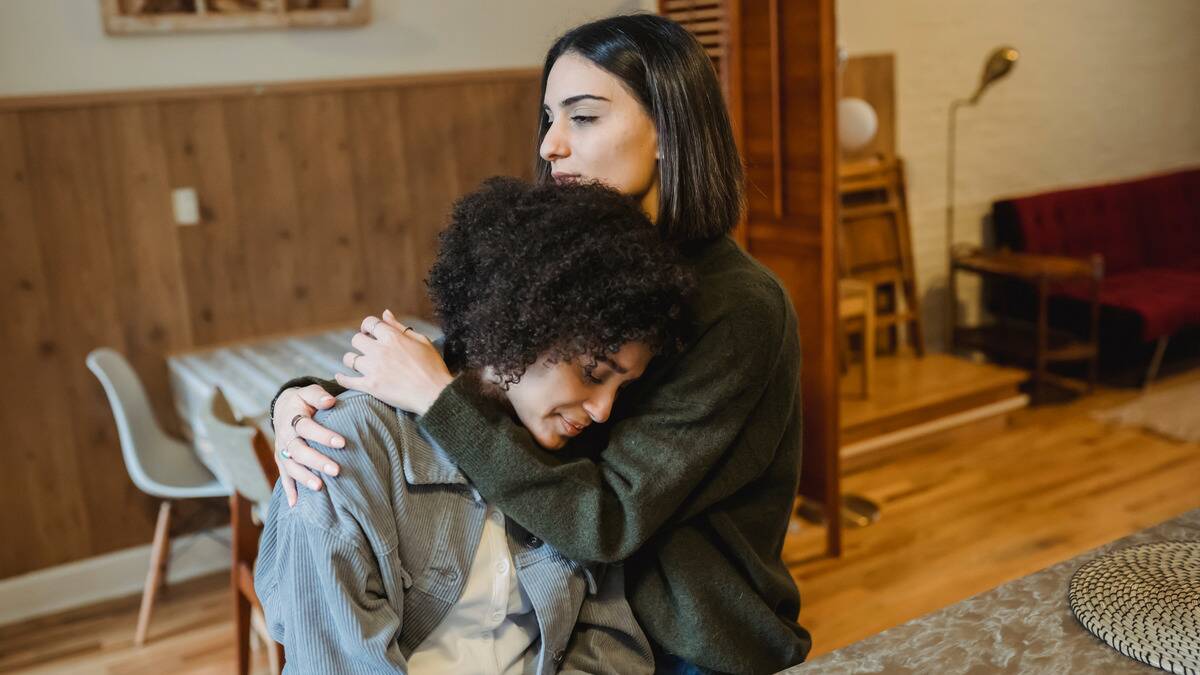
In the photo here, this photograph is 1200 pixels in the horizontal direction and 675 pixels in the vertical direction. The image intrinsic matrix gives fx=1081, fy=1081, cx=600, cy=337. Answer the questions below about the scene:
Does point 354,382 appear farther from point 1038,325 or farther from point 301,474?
point 1038,325

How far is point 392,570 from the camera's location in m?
1.21

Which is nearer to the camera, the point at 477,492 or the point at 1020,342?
the point at 477,492

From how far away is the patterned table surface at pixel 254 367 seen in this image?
317 centimetres

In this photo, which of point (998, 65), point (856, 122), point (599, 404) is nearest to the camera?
point (599, 404)

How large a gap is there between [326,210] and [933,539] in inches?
99.1

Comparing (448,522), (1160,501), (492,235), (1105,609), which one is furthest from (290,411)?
(1160,501)

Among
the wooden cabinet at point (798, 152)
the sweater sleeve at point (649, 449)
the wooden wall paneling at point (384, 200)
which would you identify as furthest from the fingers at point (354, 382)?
the wooden wall paneling at point (384, 200)

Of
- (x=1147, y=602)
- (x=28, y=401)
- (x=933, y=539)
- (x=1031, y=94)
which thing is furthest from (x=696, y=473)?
(x=1031, y=94)

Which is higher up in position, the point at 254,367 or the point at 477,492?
the point at 477,492

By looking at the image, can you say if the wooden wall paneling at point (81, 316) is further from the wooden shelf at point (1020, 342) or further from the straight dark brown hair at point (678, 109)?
the wooden shelf at point (1020, 342)

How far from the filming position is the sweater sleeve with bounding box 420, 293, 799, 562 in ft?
4.04

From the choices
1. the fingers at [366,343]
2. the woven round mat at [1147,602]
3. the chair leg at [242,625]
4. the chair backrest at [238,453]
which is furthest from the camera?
the chair leg at [242,625]

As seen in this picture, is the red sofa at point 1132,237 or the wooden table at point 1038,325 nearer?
the wooden table at point 1038,325

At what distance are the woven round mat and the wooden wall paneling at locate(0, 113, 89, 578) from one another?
3358 mm
